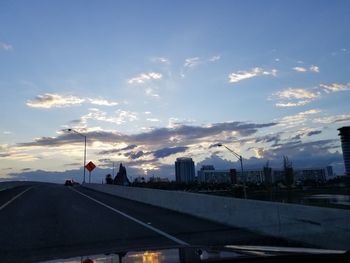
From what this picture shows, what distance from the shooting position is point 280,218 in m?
12.5

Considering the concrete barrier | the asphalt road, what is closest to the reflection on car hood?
the asphalt road

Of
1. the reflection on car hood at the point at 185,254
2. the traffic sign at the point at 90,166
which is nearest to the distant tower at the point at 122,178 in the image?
the traffic sign at the point at 90,166

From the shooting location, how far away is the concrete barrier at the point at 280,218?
9961 millimetres

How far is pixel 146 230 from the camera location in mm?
14680

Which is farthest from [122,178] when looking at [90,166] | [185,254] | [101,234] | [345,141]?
[185,254]

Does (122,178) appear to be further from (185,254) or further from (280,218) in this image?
(185,254)

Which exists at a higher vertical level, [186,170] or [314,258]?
[186,170]

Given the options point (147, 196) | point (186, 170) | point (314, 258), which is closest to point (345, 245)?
point (314, 258)

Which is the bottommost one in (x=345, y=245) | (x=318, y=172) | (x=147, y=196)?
(x=345, y=245)

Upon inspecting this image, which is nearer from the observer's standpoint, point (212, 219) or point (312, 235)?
point (312, 235)

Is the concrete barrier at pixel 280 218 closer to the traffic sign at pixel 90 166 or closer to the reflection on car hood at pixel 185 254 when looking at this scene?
Result: the reflection on car hood at pixel 185 254

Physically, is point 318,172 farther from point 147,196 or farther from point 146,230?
point 146,230

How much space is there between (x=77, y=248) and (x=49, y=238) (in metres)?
2.11

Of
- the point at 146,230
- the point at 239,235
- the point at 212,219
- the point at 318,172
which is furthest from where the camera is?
the point at 318,172
